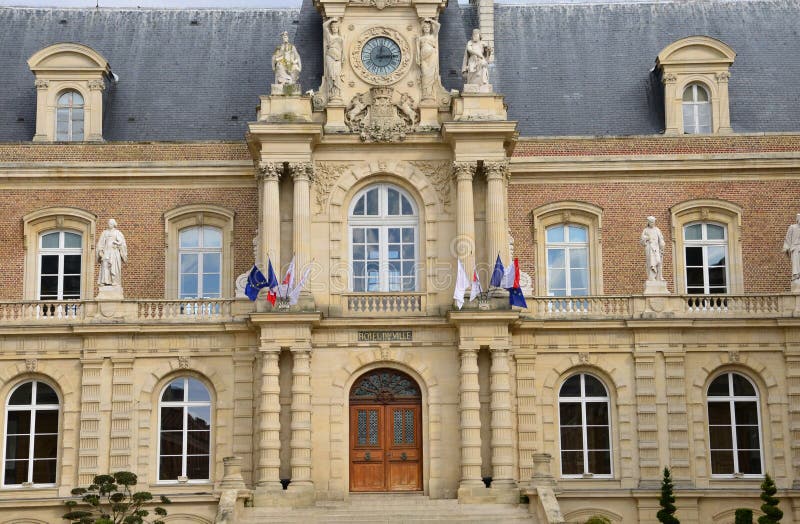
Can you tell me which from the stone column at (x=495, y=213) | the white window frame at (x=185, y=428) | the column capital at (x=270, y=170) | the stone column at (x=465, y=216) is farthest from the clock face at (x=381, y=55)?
the white window frame at (x=185, y=428)

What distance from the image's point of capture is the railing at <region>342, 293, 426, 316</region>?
32.0 metres

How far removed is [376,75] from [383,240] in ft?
13.9

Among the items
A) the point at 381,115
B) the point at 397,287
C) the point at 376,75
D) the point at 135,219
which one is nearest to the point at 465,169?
the point at 381,115

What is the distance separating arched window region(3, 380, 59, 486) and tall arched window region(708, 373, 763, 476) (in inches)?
637

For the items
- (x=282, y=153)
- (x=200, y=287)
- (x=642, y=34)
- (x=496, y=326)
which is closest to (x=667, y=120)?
(x=642, y=34)

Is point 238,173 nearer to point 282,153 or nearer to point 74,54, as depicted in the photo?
point 282,153

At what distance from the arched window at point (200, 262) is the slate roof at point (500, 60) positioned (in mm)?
2850

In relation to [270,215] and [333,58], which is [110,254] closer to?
[270,215]

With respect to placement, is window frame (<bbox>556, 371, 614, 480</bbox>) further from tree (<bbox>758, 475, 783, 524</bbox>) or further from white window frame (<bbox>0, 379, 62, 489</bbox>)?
white window frame (<bbox>0, 379, 62, 489</bbox>)

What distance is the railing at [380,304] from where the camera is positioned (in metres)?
32.0

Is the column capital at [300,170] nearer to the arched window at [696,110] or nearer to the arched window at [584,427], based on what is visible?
the arched window at [584,427]

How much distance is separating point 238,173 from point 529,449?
34.1ft

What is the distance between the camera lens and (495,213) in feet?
105

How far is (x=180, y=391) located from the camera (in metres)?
32.3
